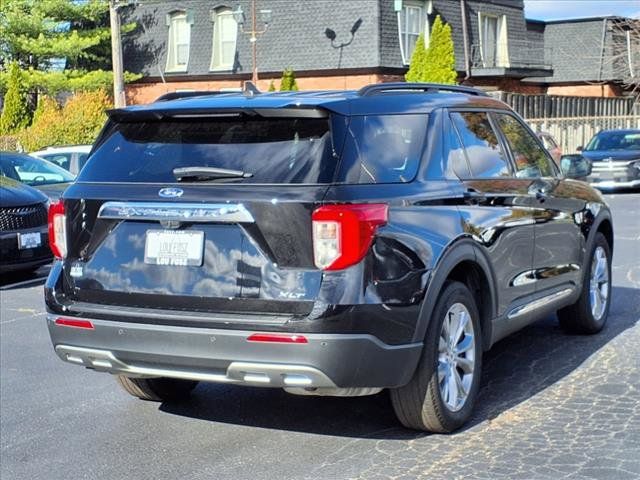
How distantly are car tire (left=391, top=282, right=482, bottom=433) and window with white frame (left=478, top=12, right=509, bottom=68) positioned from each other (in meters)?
31.3

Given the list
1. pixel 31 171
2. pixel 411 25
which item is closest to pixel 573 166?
pixel 31 171

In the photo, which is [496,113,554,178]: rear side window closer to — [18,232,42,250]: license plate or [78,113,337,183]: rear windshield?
[78,113,337,183]: rear windshield

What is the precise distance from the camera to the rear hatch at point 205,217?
175 inches

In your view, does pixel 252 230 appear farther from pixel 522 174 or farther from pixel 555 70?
pixel 555 70

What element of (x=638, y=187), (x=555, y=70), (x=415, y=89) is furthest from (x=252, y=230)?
(x=555, y=70)

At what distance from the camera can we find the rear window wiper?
4664 millimetres

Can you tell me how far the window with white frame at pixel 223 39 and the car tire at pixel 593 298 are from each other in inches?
1094

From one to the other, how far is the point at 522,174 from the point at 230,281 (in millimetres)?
2610

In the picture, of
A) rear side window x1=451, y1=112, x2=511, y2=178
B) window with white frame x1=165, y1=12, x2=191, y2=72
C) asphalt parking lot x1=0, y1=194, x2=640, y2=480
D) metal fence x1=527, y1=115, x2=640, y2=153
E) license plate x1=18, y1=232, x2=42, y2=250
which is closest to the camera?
asphalt parking lot x1=0, y1=194, x2=640, y2=480

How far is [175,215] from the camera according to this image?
15.1 feet

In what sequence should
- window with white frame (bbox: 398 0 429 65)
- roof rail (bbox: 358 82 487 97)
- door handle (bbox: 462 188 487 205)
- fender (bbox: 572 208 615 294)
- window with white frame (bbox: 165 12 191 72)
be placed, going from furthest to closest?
window with white frame (bbox: 165 12 191 72)
window with white frame (bbox: 398 0 429 65)
fender (bbox: 572 208 615 294)
door handle (bbox: 462 188 487 205)
roof rail (bbox: 358 82 487 97)

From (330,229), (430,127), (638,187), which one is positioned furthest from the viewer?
(638,187)

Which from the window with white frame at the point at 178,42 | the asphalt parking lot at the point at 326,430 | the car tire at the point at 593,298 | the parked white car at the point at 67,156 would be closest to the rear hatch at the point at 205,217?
the asphalt parking lot at the point at 326,430

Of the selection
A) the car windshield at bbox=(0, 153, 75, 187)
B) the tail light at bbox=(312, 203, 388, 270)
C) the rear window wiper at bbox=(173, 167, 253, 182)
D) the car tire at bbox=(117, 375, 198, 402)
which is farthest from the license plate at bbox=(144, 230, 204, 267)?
the car windshield at bbox=(0, 153, 75, 187)
